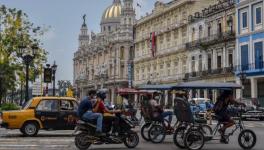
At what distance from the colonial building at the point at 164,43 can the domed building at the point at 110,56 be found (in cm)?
961

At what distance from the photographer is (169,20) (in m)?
71.3

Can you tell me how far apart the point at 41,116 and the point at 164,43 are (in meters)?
52.6

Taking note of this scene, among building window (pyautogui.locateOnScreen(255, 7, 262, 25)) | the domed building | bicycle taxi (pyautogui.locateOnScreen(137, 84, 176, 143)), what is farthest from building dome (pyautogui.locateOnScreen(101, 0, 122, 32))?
bicycle taxi (pyautogui.locateOnScreen(137, 84, 176, 143))

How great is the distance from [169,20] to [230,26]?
723 inches

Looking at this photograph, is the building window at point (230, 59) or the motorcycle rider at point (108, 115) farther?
the building window at point (230, 59)

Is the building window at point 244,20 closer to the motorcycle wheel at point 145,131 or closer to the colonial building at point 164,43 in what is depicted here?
the colonial building at point 164,43

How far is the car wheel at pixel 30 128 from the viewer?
66.4 ft

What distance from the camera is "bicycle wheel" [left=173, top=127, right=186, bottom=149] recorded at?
50.4 ft

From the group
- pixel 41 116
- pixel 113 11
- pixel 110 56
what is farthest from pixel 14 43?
pixel 113 11

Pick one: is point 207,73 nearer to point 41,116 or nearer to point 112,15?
point 41,116

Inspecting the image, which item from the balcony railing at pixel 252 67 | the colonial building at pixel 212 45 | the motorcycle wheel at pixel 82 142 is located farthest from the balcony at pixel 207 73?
the motorcycle wheel at pixel 82 142

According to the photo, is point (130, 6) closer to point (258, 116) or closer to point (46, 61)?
point (46, 61)

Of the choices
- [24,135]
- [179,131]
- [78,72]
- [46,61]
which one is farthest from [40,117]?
[78,72]

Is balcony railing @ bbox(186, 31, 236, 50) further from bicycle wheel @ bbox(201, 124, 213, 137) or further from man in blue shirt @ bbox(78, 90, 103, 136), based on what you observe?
man in blue shirt @ bbox(78, 90, 103, 136)
